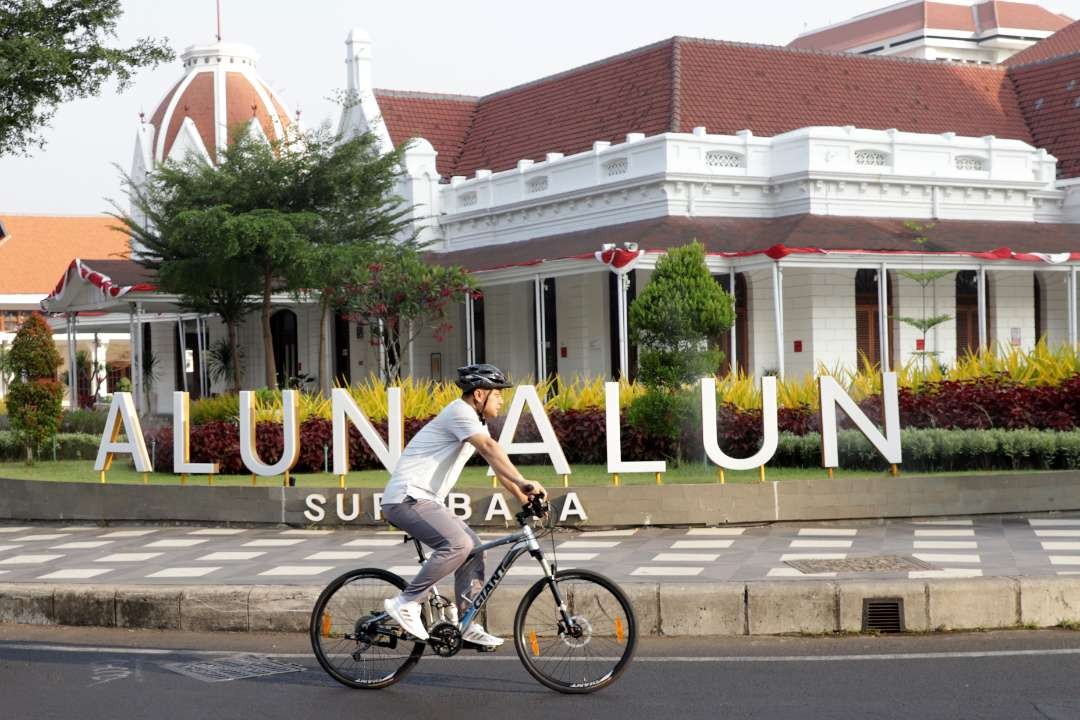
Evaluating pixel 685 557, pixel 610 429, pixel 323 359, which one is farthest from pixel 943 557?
pixel 323 359

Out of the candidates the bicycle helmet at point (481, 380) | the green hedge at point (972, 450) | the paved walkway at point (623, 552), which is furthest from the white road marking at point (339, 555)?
the green hedge at point (972, 450)

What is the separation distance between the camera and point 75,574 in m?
11.0

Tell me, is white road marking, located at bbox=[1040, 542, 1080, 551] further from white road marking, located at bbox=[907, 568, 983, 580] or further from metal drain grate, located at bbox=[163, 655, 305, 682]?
metal drain grate, located at bbox=[163, 655, 305, 682]

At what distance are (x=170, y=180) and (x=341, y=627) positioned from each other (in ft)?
69.7

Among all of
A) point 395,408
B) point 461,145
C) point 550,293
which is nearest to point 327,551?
point 395,408

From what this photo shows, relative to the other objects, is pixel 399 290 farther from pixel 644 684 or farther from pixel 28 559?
pixel 644 684

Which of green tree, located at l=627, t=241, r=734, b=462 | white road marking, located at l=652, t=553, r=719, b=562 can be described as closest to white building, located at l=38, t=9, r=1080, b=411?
green tree, located at l=627, t=241, r=734, b=462

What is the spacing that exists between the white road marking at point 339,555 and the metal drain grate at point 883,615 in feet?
15.0

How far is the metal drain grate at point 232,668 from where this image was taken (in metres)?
7.84

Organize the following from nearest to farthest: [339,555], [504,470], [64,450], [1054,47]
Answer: [504,470] < [339,555] < [64,450] < [1054,47]

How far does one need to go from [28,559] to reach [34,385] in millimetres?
7698

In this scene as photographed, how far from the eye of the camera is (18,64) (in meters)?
19.6

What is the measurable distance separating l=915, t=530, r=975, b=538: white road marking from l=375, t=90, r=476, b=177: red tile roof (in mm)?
24477

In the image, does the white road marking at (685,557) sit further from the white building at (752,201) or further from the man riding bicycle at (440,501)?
the white building at (752,201)
